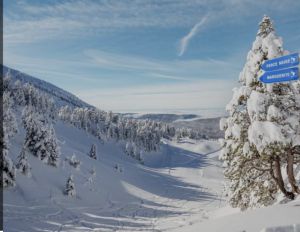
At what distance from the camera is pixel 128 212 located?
6025 cm

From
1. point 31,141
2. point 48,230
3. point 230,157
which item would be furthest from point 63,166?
point 230,157

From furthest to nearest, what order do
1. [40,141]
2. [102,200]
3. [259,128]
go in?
[40,141] < [102,200] < [259,128]

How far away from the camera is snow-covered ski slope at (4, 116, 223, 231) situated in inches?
1746

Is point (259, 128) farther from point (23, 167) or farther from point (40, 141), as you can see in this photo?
point (40, 141)

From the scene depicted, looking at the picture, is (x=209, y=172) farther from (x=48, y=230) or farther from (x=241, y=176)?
(x=241, y=176)

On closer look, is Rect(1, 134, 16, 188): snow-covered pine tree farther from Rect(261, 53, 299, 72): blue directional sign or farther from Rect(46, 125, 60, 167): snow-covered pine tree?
Rect(261, 53, 299, 72): blue directional sign

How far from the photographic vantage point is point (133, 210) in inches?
2485

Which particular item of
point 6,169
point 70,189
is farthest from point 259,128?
point 70,189

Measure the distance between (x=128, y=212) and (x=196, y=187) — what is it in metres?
43.5

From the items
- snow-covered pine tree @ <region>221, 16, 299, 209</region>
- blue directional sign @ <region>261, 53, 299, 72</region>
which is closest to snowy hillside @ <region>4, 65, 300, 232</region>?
snow-covered pine tree @ <region>221, 16, 299, 209</region>

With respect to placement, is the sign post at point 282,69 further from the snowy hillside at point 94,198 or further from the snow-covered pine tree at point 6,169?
the snow-covered pine tree at point 6,169

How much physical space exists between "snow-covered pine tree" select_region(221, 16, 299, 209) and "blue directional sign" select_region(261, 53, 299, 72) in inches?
237

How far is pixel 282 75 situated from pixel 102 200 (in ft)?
195

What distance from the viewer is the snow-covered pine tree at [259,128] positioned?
1761 cm
